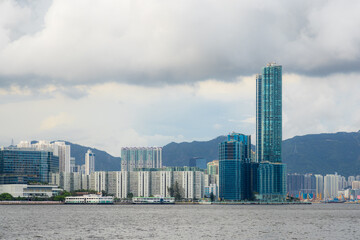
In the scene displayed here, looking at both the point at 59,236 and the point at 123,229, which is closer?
the point at 59,236

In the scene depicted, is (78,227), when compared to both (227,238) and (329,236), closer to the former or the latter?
(227,238)

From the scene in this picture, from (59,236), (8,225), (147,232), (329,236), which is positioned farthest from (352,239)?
(8,225)

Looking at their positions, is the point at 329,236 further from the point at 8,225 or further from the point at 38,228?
the point at 8,225

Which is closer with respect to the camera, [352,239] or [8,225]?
[352,239]

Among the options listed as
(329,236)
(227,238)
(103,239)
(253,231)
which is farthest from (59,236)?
(329,236)

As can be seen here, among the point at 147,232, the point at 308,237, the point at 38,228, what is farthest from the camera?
the point at 38,228

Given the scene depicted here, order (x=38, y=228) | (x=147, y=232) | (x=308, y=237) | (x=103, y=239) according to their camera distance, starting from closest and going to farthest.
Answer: (x=103, y=239)
(x=308, y=237)
(x=147, y=232)
(x=38, y=228)

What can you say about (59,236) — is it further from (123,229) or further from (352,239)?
(352,239)

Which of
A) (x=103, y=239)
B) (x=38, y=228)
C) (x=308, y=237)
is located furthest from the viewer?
(x=38, y=228)

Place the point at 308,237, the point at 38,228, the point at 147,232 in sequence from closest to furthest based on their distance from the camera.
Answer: the point at 308,237, the point at 147,232, the point at 38,228
